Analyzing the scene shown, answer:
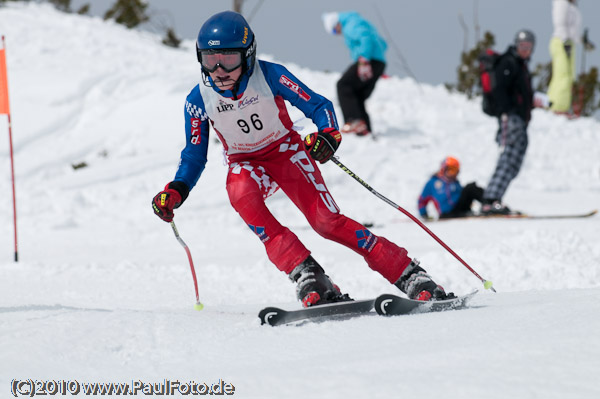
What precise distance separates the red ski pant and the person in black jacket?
5315mm

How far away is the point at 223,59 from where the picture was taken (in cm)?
364

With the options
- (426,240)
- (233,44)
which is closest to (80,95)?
(426,240)

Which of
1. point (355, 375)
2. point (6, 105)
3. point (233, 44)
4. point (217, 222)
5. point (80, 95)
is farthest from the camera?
point (80, 95)

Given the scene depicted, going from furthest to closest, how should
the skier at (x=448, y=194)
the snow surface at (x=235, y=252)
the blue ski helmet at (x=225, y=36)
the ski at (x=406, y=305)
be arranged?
the skier at (x=448, y=194) < the blue ski helmet at (x=225, y=36) < the ski at (x=406, y=305) < the snow surface at (x=235, y=252)

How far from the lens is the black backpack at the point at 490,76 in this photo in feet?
27.8

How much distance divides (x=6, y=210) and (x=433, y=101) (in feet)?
32.7

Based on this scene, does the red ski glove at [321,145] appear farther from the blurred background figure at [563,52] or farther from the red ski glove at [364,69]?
the red ski glove at [364,69]

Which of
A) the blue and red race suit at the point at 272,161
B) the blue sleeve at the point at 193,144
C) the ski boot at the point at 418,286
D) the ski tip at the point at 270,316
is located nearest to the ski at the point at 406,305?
the ski boot at the point at 418,286

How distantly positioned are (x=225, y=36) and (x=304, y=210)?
1057mm

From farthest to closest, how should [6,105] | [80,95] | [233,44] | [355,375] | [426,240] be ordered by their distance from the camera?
[80,95] < [426,240] < [6,105] < [233,44] < [355,375]

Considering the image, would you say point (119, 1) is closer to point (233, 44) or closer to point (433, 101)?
point (433, 101)

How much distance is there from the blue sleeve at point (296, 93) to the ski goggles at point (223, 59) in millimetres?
229

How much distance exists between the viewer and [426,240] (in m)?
7.38

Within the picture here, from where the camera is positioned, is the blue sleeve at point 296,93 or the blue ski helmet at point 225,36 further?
the blue sleeve at point 296,93
